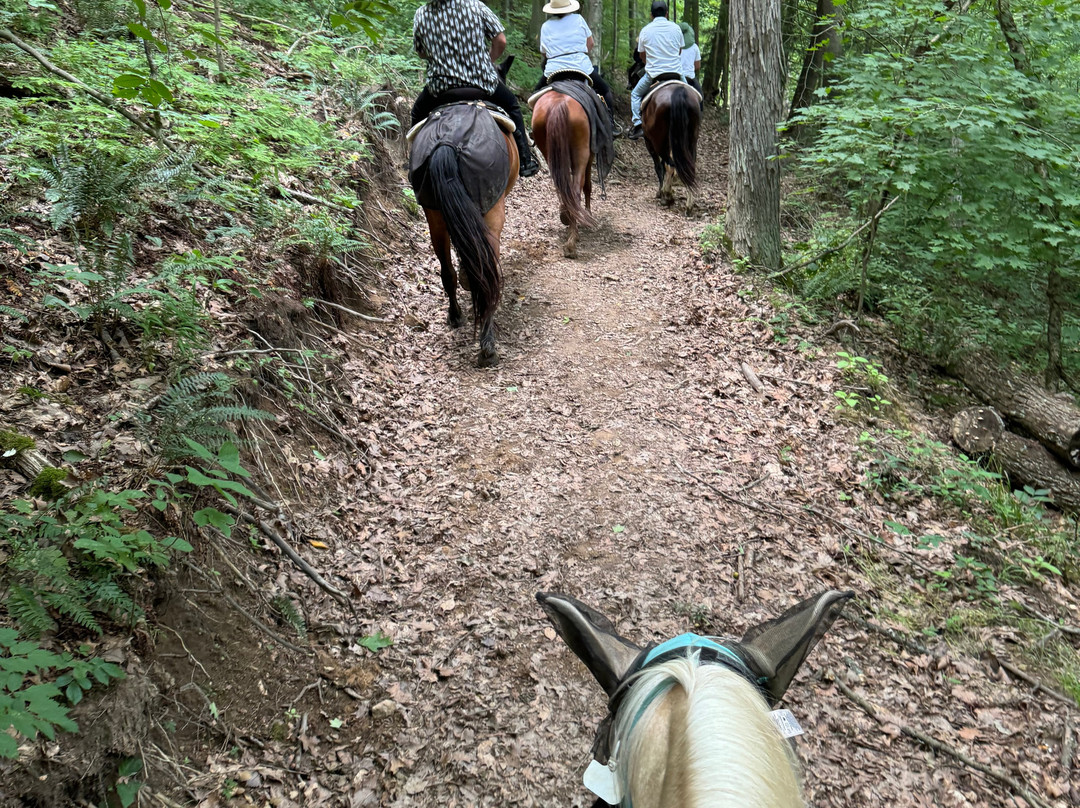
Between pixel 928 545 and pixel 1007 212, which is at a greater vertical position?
pixel 1007 212

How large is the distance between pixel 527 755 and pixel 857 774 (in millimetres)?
1430

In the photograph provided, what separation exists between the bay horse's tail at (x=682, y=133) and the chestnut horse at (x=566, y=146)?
202 centimetres

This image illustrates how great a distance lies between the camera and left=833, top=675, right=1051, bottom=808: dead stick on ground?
2629 millimetres

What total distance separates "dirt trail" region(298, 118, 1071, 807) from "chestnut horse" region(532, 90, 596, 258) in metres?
1.48

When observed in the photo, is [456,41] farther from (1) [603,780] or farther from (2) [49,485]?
(1) [603,780]

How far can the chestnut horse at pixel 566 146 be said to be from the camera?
7.51 metres

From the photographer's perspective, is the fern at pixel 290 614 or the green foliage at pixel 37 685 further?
the fern at pixel 290 614

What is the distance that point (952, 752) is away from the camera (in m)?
2.75

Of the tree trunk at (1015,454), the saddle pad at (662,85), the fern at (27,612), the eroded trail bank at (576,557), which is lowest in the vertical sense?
the tree trunk at (1015,454)

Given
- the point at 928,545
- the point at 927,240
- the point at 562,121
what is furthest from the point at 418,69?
the point at 928,545

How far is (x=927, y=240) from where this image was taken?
18.7 ft

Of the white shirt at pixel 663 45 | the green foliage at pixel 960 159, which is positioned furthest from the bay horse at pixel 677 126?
the green foliage at pixel 960 159

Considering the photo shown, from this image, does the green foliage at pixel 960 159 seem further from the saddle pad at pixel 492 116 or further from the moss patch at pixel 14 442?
the moss patch at pixel 14 442

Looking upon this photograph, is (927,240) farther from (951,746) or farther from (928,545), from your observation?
(951,746)
